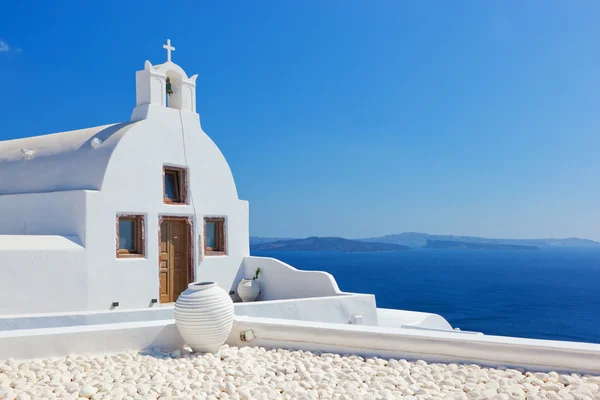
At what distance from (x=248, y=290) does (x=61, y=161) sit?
17.2 ft

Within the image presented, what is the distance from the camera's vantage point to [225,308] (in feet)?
22.0

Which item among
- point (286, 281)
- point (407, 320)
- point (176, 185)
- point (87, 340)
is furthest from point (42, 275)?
point (407, 320)

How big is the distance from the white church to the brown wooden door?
24 millimetres

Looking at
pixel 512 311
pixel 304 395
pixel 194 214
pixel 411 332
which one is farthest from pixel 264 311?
pixel 512 311

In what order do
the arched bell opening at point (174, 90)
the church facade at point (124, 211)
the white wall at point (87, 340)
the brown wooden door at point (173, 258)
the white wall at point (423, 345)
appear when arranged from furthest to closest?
the arched bell opening at point (174, 90)
the brown wooden door at point (173, 258)
the church facade at point (124, 211)
the white wall at point (87, 340)
the white wall at point (423, 345)

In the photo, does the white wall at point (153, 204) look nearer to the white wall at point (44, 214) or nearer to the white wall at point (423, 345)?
the white wall at point (44, 214)

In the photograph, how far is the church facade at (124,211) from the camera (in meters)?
10.5

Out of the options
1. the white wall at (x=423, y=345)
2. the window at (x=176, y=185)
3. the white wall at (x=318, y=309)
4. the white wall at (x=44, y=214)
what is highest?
the window at (x=176, y=185)

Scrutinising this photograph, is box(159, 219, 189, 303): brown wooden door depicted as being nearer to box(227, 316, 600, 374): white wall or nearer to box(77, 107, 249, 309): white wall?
box(77, 107, 249, 309): white wall

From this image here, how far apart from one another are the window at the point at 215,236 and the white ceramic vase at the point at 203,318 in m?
6.96

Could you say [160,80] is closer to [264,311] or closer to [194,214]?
[194,214]

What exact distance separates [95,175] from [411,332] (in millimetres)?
7882

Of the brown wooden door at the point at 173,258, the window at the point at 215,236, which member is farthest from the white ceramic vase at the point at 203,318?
the window at the point at 215,236

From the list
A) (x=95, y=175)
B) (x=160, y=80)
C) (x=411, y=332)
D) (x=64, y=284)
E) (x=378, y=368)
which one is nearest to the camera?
(x=378, y=368)
